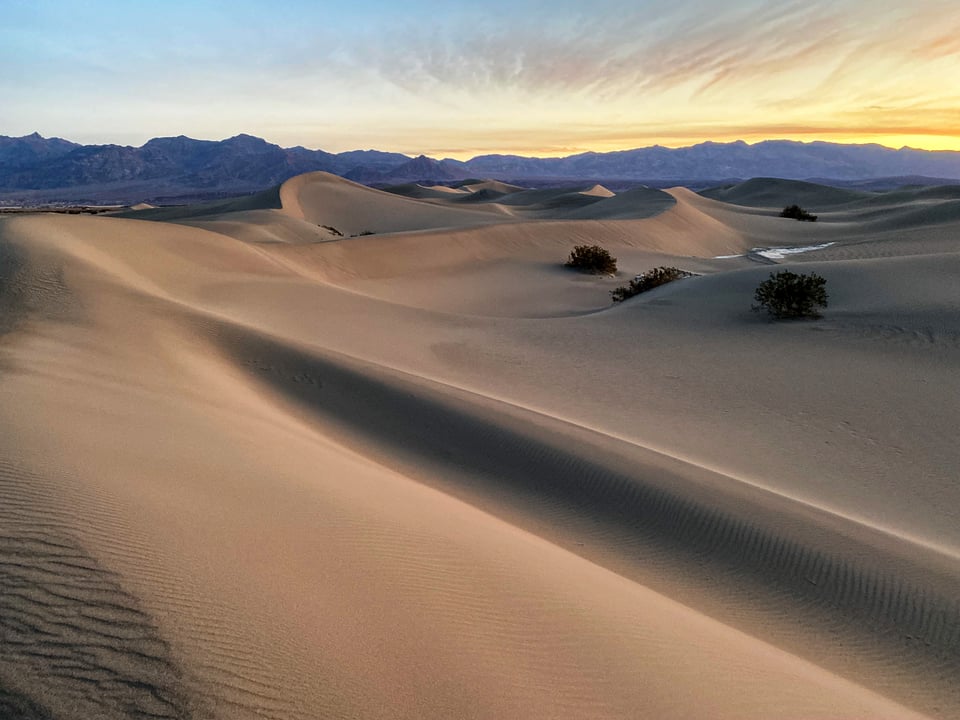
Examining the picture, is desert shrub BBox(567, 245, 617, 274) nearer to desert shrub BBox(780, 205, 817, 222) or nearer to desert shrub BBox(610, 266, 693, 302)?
desert shrub BBox(610, 266, 693, 302)

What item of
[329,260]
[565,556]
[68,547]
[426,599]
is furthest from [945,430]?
[329,260]

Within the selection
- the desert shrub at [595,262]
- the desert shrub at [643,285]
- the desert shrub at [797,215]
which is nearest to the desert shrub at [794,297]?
the desert shrub at [643,285]

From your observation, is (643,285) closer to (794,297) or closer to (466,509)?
(794,297)

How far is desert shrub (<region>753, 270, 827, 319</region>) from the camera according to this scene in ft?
43.0

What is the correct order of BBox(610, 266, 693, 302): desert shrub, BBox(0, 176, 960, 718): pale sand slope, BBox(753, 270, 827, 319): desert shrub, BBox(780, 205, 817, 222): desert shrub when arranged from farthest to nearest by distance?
BBox(780, 205, 817, 222): desert shrub, BBox(610, 266, 693, 302): desert shrub, BBox(753, 270, 827, 319): desert shrub, BBox(0, 176, 960, 718): pale sand slope

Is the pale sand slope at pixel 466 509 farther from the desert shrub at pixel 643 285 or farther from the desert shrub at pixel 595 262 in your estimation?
the desert shrub at pixel 595 262

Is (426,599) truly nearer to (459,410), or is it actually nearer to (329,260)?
(459,410)

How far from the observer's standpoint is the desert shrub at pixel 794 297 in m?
13.1

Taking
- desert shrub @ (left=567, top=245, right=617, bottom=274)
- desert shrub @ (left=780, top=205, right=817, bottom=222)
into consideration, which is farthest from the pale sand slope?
desert shrub @ (left=780, top=205, right=817, bottom=222)

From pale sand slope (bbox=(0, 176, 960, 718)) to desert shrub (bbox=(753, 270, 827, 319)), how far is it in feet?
1.76

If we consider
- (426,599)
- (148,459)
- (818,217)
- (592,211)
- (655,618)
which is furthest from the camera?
(818,217)

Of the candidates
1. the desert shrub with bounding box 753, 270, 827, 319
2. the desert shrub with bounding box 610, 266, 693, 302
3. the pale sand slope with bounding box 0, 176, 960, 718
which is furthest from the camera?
the desert shrub with bounding box 610, 266, 693, 302

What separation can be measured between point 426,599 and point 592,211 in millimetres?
42979

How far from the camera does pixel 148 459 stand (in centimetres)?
485
